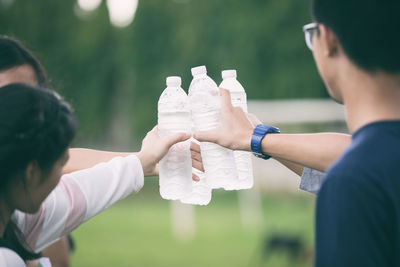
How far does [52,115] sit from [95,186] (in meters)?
0.45

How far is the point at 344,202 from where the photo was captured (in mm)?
1494

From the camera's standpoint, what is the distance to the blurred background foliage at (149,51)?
1809 cm

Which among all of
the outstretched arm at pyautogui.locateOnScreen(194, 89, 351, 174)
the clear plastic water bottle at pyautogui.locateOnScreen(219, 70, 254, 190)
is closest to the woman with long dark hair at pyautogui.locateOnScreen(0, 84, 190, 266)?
the outstretched arm at pyautogui.locateOnScreen(194, 89, 351, 174)

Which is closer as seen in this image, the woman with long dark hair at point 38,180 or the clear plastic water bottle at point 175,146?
the woman with long dark hair at point 38,180

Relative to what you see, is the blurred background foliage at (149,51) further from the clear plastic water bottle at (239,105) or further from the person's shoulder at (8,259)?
the person's shoulder at (8,259)

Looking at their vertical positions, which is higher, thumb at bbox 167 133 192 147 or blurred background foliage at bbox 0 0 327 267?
thumb at bbox 167 133 192 147

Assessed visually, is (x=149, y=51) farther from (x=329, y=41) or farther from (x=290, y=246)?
(x=329, y=41)

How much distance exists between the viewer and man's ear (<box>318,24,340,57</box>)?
1717mm

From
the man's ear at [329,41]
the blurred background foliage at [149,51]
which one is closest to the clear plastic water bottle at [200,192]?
the man's ear at [329,41]

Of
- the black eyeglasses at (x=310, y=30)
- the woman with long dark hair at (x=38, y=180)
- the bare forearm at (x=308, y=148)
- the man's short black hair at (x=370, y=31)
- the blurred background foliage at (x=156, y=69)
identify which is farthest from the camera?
the blurred background foliage at (x=156, y=69)

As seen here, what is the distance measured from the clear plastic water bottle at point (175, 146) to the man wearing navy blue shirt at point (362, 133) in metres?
1.11

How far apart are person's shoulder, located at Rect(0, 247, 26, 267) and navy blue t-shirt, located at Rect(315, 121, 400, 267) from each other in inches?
42.9

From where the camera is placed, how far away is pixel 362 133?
162cm

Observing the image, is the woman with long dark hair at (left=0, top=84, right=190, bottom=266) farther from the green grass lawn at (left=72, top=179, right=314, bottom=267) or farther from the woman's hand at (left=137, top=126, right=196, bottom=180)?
the green grass lawn at (left=72, top=179, right=314, bottom=267)
